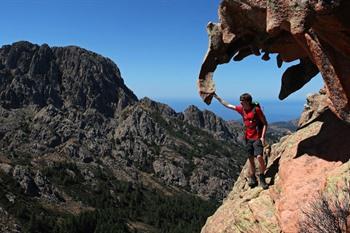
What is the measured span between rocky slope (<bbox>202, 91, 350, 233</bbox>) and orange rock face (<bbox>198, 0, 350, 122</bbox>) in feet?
7.37

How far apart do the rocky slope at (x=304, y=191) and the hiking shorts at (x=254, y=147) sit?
1395 mm

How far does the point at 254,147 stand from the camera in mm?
20406

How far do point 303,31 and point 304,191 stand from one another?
6361 millimetres

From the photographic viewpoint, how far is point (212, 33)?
84.2 feet

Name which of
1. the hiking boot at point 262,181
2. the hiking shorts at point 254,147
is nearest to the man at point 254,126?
the hiking shorts at point 254,147

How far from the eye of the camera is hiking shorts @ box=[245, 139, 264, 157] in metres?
20.3

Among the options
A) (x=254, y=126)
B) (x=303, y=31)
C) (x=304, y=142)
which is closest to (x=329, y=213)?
(x=254, y=126)

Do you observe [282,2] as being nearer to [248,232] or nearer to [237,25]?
[237,25]

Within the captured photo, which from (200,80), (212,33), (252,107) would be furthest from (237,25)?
(252,107)

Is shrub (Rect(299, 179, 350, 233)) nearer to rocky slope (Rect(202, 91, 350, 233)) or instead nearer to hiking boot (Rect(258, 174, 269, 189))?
rocky slope (Rect(202, 91, 350, 233))

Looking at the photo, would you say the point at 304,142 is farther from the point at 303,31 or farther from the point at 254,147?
the point at 303,31

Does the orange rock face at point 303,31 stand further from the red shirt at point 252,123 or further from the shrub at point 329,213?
the shrub at point 329,213

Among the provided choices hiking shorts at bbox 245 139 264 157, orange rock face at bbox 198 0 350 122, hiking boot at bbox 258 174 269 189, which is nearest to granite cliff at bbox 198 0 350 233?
orange rock face at bbox 198 0 350 122

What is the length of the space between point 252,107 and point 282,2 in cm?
487
